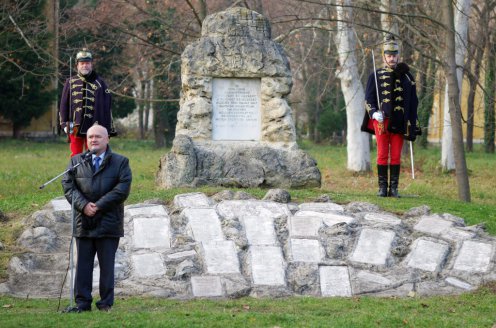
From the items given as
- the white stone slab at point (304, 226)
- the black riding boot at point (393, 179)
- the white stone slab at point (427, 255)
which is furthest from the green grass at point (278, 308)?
the white stone slab at point (304, 226)

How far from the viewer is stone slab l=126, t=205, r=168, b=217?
42.4ft

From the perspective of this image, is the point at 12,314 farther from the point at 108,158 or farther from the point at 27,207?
the point at 27,207

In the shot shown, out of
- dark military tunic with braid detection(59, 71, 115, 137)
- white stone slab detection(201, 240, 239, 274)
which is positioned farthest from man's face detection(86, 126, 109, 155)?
dark military tunic with braid detection(59, 71, 115, 137)

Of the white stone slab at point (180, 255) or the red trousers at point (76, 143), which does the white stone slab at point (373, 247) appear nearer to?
the white stone slab at point (180, 255)

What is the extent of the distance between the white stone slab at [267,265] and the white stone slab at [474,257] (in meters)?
2.14

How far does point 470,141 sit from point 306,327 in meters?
31.2

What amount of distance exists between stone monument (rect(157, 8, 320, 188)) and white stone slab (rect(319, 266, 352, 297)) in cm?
369

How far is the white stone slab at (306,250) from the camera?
38.9 ft

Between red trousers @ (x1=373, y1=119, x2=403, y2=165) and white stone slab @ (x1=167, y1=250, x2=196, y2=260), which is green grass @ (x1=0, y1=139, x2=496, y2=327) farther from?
white stone slab @ (x1=167, y1=250, x2=196, y2=260)

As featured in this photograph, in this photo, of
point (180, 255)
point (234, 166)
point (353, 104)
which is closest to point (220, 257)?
point (180, 255)

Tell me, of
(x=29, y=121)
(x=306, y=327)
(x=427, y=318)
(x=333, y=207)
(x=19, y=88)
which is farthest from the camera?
(x=29, y=121)

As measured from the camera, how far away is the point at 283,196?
Result: 1348 cm

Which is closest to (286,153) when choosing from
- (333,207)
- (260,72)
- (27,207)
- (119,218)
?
(260,72)

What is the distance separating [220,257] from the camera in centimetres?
1178
